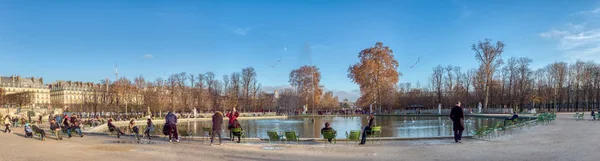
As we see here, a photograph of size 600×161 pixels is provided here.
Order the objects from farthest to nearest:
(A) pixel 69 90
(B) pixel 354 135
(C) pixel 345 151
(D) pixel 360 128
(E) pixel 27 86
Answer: (A) pixel 69 90, (E) pixel 27 86, (D) pixel 360 128, (B) pixel 354 135, (C) pixel 345 151

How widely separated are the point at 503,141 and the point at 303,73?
A: 186ft

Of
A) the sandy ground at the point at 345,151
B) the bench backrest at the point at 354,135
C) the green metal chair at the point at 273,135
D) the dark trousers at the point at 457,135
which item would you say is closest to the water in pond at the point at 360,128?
the dark trousers at the point at 457,135

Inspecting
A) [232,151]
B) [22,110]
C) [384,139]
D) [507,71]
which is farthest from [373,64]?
[22,110]

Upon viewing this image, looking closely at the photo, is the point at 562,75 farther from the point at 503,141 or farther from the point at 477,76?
the point at 503,141

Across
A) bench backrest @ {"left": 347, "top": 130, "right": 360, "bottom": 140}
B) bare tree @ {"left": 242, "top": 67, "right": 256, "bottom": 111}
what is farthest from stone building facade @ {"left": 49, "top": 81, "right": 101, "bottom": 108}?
bench backrest @ {"left": 347, "top": 130, "right": 360, "bottom": 140}

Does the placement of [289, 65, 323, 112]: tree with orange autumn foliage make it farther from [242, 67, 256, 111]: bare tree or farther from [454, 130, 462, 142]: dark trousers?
[454, 130, 462, 142]: dark trousers

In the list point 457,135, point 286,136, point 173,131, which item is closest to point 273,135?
point 286,136

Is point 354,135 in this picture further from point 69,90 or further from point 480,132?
point 69,90

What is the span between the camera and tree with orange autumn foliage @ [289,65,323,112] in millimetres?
69000

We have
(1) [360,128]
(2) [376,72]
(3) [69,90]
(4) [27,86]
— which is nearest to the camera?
(1) [360,128]

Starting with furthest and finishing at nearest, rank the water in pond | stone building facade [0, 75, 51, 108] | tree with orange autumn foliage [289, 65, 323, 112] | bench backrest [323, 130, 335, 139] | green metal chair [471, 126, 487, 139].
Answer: stone building facade [0, 75, 51, 108] → tree with orange autumn foliage [289, 65, 323, 112] → the water in pond → green metal chair [471, 126, 487, 139] → bench backrest [323, 130, 335, 139]

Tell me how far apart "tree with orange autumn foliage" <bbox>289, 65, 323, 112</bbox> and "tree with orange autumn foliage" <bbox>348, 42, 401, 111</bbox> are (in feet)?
37.8

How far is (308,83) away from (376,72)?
51.7 ft

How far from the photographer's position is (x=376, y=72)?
56.8 meters
